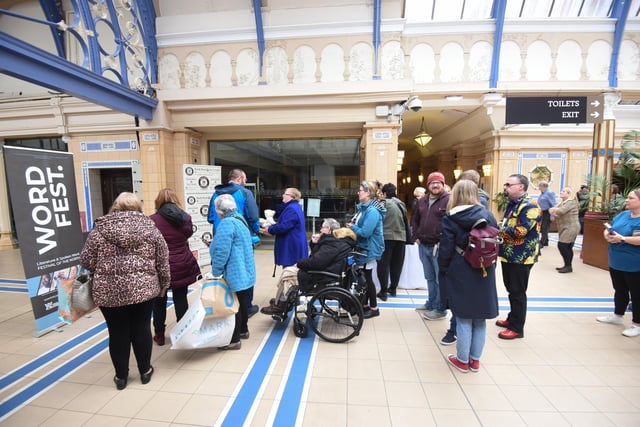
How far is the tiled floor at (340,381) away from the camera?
1.87m

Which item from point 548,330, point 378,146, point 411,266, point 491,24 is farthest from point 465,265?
point 491,24

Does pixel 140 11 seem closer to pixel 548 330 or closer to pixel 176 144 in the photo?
pixel 176 144

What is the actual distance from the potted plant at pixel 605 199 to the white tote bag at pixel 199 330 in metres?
6.39

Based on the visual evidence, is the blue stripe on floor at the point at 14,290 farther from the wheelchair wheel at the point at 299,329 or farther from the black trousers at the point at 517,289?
the black trousers at the point at 517,289

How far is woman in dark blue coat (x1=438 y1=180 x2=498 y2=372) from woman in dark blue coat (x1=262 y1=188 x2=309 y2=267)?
153 cm

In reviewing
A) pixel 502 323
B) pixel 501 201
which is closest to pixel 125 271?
pixel 502 323

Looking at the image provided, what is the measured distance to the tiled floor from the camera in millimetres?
1871

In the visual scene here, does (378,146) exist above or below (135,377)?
above

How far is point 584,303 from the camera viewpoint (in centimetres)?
371

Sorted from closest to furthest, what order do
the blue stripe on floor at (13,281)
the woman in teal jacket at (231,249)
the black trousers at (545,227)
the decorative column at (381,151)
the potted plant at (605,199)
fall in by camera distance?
1. the woman in teal jacket at (231,249)
2. the blue stripe on floor at (13,281)
3. the potted plant at (605,199)
4. the decorative column at (381,151)
5. the black trousers at (545,227)

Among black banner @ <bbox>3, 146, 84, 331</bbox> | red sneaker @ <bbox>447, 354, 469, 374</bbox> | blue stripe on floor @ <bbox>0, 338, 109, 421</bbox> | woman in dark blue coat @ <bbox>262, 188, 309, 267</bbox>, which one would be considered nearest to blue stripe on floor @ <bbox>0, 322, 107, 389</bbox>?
blue stripe on floor @ <bbox>0, 338, 109, 421</bbox>

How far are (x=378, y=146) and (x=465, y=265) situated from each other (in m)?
4.32

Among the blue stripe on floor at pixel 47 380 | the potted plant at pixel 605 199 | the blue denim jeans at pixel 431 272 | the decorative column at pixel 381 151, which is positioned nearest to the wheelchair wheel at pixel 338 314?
the blue denim jeans at pixel 431 272

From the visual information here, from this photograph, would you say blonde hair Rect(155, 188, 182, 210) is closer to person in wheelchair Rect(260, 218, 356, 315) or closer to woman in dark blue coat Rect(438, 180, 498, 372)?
person in wheelchair Rect(260, 218, 356, 315)
